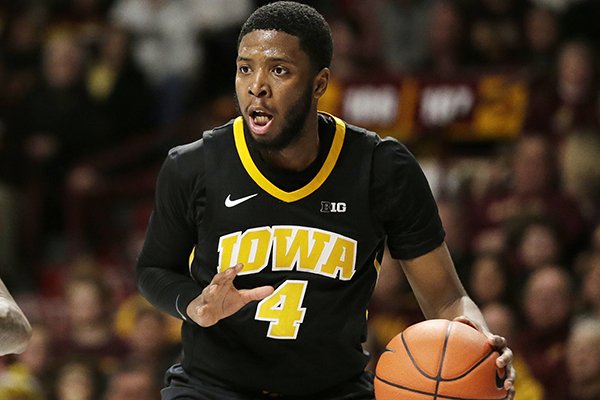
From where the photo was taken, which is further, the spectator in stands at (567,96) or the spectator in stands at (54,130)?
the spectator in stands at (54,130)

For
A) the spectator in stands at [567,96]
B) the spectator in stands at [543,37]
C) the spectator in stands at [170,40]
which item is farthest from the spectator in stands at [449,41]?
the spectator in stands at [170,40]

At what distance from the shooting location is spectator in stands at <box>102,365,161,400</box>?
25.6ft

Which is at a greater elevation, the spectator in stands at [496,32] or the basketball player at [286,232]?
the spectator in stands at [496,32]

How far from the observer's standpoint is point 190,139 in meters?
11.6

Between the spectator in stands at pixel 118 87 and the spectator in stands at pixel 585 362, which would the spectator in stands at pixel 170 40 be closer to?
the spectator in stands at pixel 118 87

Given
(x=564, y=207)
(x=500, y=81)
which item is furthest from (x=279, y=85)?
(x=500, y=81)

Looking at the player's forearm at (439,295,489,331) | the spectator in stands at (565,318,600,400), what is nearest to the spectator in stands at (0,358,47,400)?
the spectator in stands at (565,318,600,400)

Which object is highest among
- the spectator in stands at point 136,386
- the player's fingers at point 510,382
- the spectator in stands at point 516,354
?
the player's fingers at point 510,382

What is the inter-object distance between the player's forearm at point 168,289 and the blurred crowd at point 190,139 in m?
3.21

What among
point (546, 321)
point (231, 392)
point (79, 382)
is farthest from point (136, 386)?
point (231, 392)

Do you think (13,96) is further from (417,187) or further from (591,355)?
(417,187)

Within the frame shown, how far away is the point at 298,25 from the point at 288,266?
0.82 m

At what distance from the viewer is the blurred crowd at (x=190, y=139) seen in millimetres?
7902

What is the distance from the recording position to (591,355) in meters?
7.05
